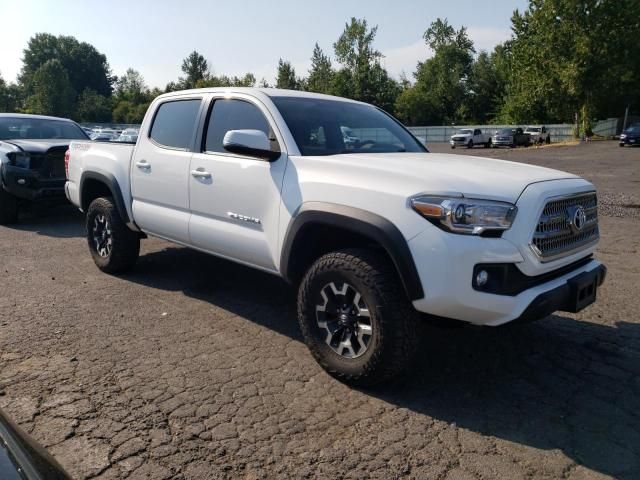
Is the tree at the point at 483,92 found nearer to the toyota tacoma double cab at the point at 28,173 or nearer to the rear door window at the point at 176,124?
the toyota tacoma double cab at the point at 28,173

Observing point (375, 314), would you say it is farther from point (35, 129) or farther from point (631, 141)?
point (631, 141)

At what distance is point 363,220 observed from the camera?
3129 millimetres

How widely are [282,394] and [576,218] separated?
2128 millimetres

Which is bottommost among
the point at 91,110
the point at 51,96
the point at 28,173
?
the point at 28,173

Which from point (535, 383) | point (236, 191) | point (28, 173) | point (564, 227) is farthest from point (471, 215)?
point (28, 173)

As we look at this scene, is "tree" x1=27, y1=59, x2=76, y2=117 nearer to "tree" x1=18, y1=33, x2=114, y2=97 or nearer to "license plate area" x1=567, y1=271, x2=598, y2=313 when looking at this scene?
"tree" x1=18, y1=33, x2=114, y2=97

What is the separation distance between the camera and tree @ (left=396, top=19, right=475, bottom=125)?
2638 inches

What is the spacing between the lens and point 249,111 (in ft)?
13.8

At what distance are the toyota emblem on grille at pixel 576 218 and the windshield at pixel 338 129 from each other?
1501 mm

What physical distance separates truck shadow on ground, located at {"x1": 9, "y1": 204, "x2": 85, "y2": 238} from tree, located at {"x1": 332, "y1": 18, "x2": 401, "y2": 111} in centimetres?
6029

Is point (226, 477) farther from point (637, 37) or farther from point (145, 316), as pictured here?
point (637, 37)

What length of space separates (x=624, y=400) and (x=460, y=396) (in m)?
0.97

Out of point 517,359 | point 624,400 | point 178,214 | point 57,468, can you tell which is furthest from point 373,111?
point 57,468

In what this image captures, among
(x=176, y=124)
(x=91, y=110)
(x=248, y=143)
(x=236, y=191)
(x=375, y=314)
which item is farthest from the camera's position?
(x=91, y=110)
